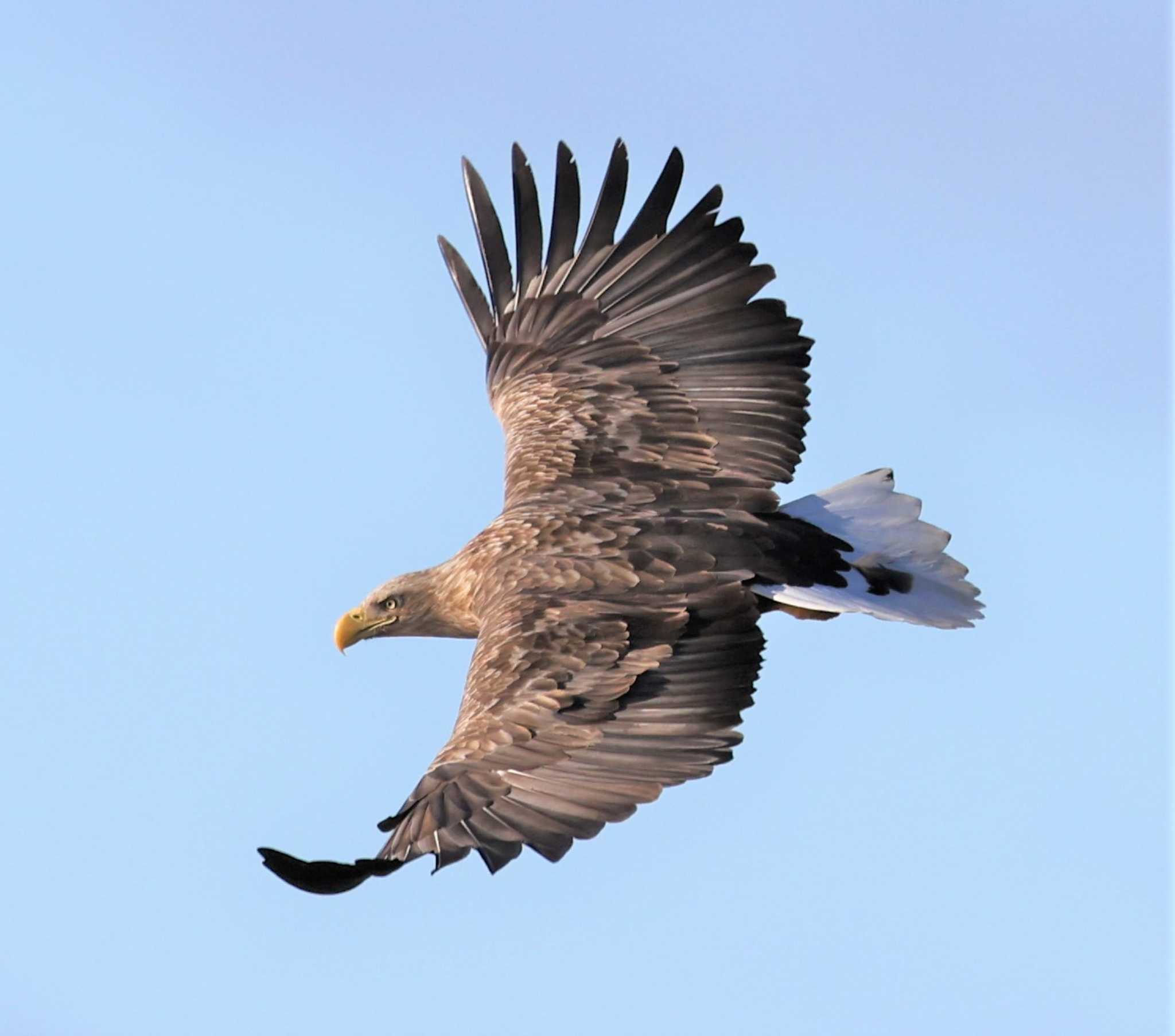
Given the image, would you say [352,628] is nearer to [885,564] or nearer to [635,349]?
[635,349]

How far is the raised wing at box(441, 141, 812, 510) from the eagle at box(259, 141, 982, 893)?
1cm

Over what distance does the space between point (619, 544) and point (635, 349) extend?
5.54 feet

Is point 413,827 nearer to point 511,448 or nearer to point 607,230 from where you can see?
point 511,448

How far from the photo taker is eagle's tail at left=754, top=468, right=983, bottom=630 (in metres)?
10.8

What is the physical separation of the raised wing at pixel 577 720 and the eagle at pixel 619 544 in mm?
11

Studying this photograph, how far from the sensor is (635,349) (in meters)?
12.1

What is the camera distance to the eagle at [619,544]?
382 inches

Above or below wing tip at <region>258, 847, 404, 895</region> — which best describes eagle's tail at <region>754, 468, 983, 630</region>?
above

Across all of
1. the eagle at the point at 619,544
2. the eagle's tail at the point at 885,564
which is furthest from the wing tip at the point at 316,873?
the eagle's tail at the point at 885,564

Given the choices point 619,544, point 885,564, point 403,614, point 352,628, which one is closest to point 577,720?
point 619,544

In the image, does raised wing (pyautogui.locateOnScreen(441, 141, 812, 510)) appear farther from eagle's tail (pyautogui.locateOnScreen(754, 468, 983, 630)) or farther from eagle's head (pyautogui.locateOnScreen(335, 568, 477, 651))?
eagle's head (pyautogui.locateOnScreen(335, 568, 477, 651))

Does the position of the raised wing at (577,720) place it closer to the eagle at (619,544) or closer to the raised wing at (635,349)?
the eagle at (619,544)

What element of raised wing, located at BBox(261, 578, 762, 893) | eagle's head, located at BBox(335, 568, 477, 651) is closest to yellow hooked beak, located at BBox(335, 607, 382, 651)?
eagle's head, located at BBox(335, 568, 477, 651)

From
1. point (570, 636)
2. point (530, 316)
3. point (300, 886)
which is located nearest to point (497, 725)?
point (570, 636)
